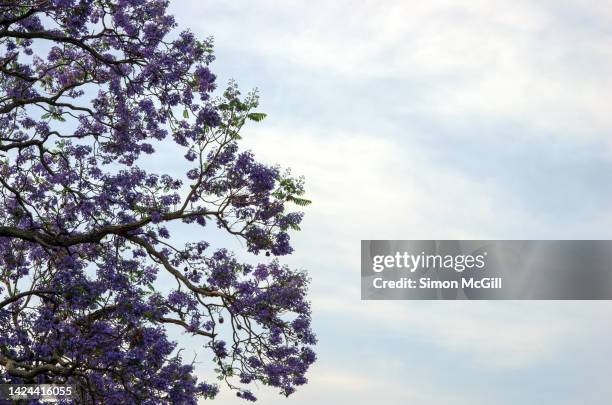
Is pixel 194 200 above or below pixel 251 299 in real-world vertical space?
above

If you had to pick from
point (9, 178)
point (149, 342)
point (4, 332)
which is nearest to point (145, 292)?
point (149, 342)

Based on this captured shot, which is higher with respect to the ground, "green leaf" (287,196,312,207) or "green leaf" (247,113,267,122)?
"green leaf" (247,113,267,122)

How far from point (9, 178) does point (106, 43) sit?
13.6 ft

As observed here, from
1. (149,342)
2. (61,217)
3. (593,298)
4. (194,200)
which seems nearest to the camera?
(149,342)

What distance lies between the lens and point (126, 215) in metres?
18.4

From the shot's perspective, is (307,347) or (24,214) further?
(24,214)

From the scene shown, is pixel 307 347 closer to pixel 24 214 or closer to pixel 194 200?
pixel 194 200

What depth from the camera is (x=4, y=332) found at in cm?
1806

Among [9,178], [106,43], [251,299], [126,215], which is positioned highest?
[106,43]

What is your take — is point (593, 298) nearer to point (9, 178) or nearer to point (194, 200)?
point (194, 200)

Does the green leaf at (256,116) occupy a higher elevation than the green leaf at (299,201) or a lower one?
higher

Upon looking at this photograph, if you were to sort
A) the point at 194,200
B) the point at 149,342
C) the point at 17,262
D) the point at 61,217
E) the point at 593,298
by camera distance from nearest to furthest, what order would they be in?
the point at 149,342
the point at 194,200
the point at 61,217
the point at 17,262
the point at 593,298

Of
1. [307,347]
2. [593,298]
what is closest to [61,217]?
[307,347]

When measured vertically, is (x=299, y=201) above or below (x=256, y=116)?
below
